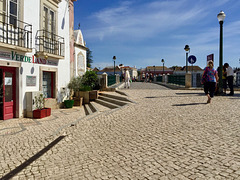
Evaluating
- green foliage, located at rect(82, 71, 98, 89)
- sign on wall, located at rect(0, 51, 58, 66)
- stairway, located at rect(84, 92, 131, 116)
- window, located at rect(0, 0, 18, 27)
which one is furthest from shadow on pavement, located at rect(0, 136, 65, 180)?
green foliage, located at rect(82, 71, 98, 89)

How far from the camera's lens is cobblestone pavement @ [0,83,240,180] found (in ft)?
9.12

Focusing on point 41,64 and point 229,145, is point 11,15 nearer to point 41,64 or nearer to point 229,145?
point 41,64

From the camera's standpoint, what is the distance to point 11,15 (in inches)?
300

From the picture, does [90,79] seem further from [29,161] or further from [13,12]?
[29,161]

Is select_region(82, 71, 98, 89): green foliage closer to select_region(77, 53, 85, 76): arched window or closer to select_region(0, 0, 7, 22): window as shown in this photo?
select_region(77, 53, 85, 76): arched window

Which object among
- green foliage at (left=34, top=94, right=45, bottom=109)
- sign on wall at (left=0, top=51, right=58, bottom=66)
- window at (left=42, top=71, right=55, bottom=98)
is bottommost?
green foliage at (left=34, top=94, right=45, bottom=109)

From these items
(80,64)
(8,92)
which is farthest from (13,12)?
(80,64)

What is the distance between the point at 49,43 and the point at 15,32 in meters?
2.05

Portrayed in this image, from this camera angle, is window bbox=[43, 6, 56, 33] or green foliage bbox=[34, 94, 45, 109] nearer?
green foliage bbox=[34, 94, 45, 109]

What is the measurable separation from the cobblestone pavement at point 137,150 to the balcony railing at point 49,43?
193 inches

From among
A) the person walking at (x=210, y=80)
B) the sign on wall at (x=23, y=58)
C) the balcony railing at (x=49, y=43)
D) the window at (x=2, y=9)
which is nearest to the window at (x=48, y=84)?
the sign on wall at (x=23, y=58)

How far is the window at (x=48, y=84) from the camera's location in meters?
10.0

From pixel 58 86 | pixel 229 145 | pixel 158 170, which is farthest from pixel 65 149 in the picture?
pixel 58 86

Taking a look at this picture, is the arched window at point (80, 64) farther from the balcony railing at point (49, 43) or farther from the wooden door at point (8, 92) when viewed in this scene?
the wooden door at point (8, 92)
